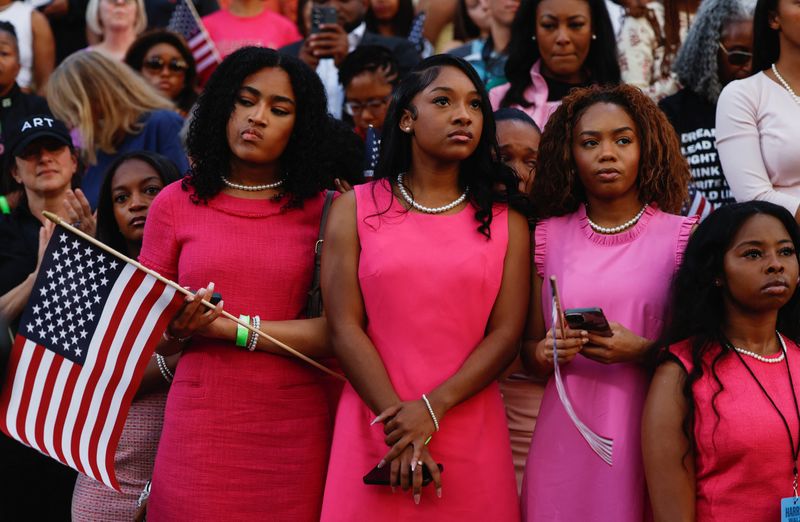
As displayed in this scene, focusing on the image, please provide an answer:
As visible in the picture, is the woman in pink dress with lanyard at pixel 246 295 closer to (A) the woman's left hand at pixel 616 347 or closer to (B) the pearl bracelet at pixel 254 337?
(B) the pearl bracelet at pixel 254 337

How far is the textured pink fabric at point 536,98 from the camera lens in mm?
6254

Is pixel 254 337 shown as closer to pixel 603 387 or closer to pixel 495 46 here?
pixel 603 387

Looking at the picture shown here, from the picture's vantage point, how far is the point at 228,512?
15.2ft

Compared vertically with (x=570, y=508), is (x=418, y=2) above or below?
above

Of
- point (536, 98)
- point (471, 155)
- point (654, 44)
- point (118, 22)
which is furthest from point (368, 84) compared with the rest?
point (118, 22)

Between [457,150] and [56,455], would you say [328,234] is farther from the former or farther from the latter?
[56,455]

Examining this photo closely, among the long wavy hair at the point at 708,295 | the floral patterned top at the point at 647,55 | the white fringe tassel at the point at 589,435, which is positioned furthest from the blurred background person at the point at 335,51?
the white fringe tassel at the point at 589,435

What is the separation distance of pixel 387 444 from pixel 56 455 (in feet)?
4.25

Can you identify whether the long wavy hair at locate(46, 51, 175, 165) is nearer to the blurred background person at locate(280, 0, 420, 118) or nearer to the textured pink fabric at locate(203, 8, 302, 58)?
the blurred background person at locate(280, 0, 420, 118)

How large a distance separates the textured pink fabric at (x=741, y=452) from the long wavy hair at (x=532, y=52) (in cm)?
238

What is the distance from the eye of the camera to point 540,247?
4773mm

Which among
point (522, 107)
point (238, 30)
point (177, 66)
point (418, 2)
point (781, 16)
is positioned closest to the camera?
point (781, 16)

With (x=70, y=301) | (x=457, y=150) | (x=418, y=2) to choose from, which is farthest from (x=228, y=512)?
(x=418, y=2)

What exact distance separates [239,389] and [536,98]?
7.73ft
